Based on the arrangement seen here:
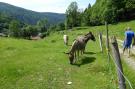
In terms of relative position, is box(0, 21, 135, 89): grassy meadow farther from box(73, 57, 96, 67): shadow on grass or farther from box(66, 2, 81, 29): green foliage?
box(66, 2, 81, 29): green foliage

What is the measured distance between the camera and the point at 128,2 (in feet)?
347

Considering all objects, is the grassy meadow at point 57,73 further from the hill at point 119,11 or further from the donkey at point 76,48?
the hill at point 119,11

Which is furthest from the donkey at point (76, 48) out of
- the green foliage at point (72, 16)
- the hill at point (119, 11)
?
the green foliage at point (72, 16)

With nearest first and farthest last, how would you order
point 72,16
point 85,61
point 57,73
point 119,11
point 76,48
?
point 57,73 → point 85,61 → point 76,48 → point 119,11 → point 72,16

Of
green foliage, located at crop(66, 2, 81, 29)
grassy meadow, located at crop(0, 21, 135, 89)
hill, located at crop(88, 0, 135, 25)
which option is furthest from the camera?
green foliage, located at crop(66, 2, 81, 29)

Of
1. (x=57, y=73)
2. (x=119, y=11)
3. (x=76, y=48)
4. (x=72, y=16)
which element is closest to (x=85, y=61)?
(x=76, y=48)

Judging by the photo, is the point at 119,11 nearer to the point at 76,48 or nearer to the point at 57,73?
the point at 76,48

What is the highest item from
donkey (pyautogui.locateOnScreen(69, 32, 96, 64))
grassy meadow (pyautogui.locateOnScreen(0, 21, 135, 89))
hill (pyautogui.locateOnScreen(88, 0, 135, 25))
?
hill (pyautogui.locateOnScreen(88, 0, 135, 25))

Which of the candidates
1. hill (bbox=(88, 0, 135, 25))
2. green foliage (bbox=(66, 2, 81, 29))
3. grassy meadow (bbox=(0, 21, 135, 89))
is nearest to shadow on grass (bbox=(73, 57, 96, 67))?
grassy meadow (bbox=(0, 21, 135, 89))

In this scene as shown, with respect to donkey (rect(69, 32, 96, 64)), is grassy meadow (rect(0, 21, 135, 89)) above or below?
below

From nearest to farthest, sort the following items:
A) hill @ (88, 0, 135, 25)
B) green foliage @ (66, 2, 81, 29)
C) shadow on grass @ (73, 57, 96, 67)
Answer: shadow on grass @ (73, 57, 96, 67) → hill @ (88, 0, 135, 25) → green foliage @ (66, 2, 81, 29)

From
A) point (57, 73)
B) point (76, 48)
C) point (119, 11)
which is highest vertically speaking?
point (119, 11)

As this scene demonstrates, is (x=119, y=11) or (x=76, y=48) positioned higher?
(x=119, y=11)

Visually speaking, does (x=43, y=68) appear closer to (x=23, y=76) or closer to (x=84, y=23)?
(x=23, y=76)
